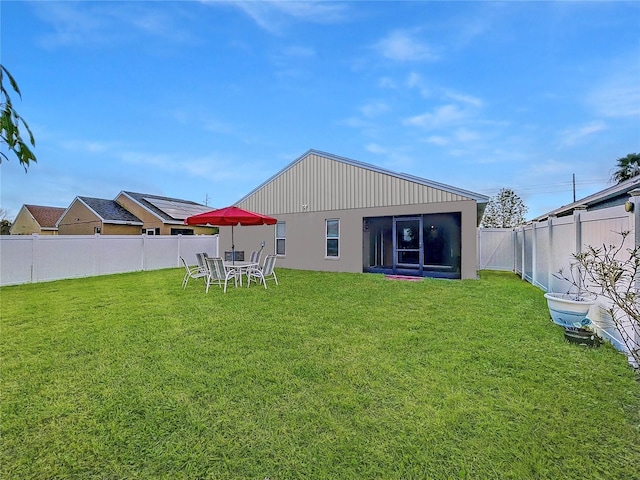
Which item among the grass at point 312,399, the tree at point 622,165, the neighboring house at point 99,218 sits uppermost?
the tree at point 622,165

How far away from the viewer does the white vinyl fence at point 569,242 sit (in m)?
3.80

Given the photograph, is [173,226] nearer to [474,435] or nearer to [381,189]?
[381,189]

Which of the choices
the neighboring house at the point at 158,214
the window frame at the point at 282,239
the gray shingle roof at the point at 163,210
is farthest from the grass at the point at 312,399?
the gray shingle roof at the point at 163,210

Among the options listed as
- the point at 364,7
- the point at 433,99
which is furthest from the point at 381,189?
the point at 364,7

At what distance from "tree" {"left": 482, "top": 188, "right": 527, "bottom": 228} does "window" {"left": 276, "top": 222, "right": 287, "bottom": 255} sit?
21.1 meters

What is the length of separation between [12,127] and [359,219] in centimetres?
1142

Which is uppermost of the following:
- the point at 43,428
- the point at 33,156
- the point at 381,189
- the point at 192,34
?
the point at 192,34

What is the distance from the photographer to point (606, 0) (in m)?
6.05

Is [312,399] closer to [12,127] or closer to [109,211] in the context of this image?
[12,127]

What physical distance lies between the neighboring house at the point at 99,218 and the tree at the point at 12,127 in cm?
2291

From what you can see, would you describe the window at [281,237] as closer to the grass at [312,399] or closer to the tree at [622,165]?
the grass at [312,399]

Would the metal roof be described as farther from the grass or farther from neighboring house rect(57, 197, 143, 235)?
neighboring house rect(57, 197, 143, 235)

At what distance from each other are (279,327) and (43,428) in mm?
2917

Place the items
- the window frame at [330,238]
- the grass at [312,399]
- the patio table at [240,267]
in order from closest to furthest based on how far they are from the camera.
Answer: the grass at [312,399] < the patio table at [240,267] < the window frame at [330,238]
